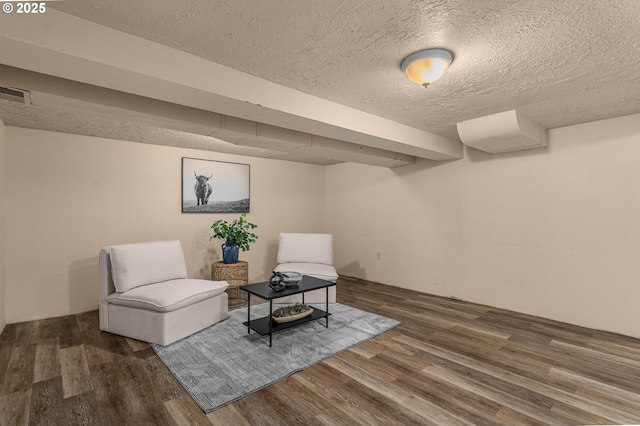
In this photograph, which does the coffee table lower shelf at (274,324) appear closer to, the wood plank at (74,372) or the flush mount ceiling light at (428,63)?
the wood plank at (74,372)

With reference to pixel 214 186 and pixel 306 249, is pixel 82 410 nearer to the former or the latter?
pixel 306 249

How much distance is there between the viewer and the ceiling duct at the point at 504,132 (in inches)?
120

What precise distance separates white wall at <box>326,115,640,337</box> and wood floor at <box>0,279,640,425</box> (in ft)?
1.46

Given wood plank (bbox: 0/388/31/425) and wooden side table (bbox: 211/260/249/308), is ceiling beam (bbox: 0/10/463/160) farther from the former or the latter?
wooden side table (bbox: 211/260/249/308)

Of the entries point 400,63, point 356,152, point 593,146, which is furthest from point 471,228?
point 400,63

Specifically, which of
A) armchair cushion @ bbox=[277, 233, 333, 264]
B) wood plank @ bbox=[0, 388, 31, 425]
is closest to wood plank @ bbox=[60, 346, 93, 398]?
wood plank @ bbox=[0, 388, 31, 425]

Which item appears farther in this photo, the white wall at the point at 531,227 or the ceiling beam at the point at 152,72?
the white wall at the point at 531,227

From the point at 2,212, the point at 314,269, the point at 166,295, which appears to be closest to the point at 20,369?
the point at 166,295

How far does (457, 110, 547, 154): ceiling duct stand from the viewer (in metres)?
3.05

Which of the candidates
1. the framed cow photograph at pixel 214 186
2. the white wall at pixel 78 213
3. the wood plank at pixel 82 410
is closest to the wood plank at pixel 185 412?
the wood plank at pixel 82 410

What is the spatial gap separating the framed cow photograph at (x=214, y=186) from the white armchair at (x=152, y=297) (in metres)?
1.28

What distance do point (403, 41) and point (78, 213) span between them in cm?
415

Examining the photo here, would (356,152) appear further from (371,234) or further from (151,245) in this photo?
(151,245)

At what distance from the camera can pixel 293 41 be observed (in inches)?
71.9
